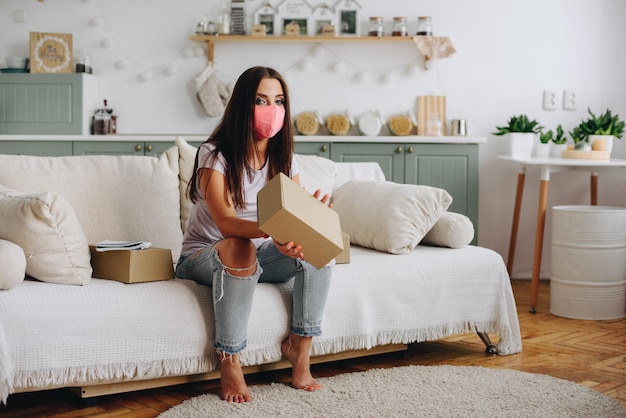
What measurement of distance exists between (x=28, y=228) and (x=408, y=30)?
3.01m

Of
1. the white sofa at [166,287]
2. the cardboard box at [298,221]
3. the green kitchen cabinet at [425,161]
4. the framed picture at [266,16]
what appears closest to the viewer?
the cardboard box at [298,221]

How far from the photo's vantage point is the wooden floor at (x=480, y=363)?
2.26 meters

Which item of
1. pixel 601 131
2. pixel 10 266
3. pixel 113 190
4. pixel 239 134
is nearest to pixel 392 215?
pixel 239 134

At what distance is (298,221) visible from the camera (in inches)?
78.6

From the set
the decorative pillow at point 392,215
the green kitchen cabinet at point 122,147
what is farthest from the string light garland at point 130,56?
the decorative pillow at point 392,215

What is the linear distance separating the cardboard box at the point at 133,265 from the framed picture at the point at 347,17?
2.61 meters

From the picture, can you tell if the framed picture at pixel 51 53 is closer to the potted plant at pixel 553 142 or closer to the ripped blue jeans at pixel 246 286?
the ripped blue jeans at pixel 246 286

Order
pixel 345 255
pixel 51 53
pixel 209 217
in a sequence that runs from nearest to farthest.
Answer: pixel 209 217
pixel 345 255
pixel 51 53

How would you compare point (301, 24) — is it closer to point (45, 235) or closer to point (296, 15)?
point (296, 15)

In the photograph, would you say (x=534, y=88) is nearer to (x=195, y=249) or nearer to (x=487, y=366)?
(x=487, y=366)

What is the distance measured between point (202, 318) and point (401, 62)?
2804mm

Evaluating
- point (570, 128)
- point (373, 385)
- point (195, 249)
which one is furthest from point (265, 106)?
point (570, 128)

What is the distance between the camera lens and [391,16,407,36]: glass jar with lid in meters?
4.57

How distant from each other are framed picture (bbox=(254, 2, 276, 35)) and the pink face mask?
236 centimetres
